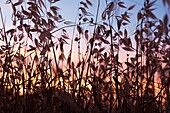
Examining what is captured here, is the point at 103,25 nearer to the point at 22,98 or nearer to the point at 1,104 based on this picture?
the point at 22,98

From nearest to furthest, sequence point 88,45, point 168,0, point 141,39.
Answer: point 168,0, point 141,39, point 88,45

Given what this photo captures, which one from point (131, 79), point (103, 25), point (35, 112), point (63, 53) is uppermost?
point (103, 25)

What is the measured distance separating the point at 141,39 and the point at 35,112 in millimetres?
616

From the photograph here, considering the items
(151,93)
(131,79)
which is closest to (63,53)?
(131,79)

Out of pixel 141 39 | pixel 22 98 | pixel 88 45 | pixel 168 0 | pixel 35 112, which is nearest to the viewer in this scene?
pixel 168 0

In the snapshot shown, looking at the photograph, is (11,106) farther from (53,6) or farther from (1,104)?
(53,6)

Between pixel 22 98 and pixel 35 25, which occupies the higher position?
pixel 35 25

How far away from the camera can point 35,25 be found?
1.55 metres

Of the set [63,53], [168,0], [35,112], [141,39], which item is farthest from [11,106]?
[168,0]

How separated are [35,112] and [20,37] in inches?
23.2

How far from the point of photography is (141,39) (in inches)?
53.3

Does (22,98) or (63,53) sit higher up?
(63,53)

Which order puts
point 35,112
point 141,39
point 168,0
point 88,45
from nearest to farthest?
point 168,0 → point 141,39 → point 35,112 → point 88,45

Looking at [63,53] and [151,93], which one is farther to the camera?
[63,53]
